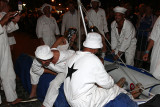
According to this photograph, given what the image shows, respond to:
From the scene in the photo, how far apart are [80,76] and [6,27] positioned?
1.82m

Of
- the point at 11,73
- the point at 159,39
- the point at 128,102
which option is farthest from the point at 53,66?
the point at 159,39

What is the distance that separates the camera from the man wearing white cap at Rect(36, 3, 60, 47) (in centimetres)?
441

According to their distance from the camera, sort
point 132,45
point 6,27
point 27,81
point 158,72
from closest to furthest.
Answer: point 158,72, point 6,27, point 27,81, point 132,45

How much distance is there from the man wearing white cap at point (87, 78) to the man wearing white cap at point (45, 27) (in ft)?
9.13

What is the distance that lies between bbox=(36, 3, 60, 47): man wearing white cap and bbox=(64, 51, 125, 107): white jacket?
2.78 m

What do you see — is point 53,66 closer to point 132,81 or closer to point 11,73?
point 11,73

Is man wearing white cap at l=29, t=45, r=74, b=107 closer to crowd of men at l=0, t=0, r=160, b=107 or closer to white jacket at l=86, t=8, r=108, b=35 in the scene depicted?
crowd of men at l=0, t=0, r=160, b=107

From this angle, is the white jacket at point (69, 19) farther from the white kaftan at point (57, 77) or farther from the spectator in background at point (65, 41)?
the white kaftan at point (57, 77)

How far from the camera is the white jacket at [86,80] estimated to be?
1.74 metres

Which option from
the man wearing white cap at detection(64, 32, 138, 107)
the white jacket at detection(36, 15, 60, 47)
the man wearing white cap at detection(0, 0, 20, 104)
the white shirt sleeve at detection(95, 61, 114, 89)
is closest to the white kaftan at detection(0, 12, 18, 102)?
the man wearing white cap at detection(0, 0, 20, 104)

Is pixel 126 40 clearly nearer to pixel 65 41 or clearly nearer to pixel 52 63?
pixel 65 41

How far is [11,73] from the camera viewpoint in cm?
283

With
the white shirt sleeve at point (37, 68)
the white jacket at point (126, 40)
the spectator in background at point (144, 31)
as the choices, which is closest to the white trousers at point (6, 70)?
the white shirt sleeve at point (37, 68)

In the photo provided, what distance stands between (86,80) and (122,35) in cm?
224
